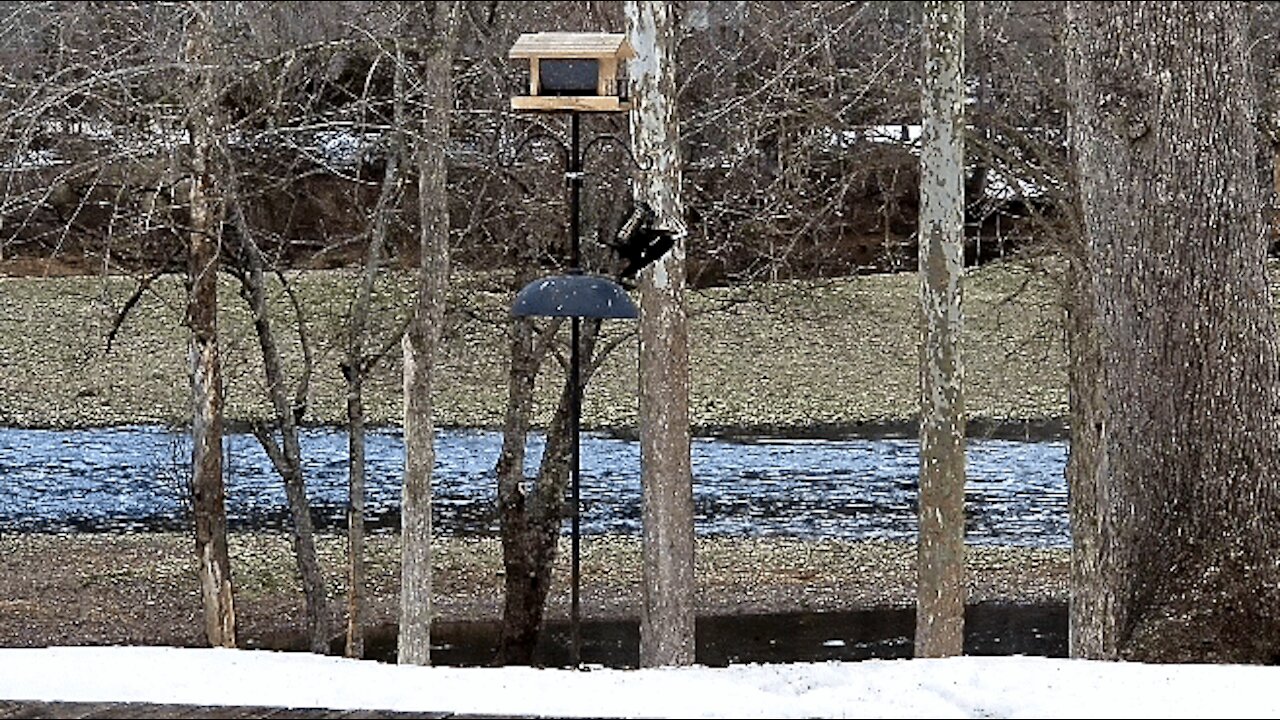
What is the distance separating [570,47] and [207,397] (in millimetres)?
5071

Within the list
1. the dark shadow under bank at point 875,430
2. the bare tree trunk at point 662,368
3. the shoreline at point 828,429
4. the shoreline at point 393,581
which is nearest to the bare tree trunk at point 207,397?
the shoreline at point 393,581

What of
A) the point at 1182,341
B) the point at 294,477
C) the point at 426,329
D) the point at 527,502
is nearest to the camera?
the point at 1182,341

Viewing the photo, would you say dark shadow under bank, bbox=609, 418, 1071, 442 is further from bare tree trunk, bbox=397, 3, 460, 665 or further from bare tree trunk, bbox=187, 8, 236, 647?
bare tree trunk, bbox=397, 3, 460, 665

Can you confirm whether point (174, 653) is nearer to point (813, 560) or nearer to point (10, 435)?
point (813, 560)

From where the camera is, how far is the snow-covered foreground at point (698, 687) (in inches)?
190

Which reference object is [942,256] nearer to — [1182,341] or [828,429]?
[1182,341]

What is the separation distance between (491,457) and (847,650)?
29.1ft

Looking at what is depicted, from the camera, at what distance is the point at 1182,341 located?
21.5 feet

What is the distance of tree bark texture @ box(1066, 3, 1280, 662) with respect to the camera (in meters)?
6.45

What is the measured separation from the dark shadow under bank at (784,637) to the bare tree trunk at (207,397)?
71.4 inches

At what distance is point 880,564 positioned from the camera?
702 inches

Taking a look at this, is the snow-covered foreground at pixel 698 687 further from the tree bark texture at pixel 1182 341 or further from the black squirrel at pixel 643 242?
the black squirrel at pixel 643 242

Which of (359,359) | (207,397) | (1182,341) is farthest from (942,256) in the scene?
(359,359)

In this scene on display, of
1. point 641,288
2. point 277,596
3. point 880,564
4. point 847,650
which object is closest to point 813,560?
point 880,564
